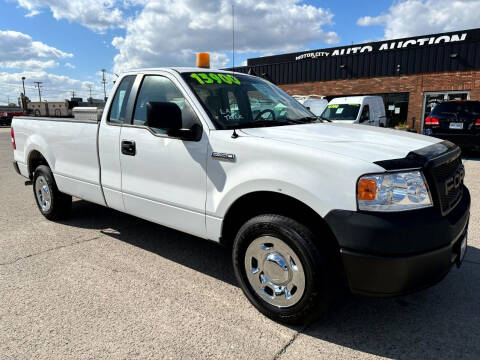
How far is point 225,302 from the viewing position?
301 centimetres

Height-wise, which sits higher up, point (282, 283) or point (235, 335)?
point (282, 283)

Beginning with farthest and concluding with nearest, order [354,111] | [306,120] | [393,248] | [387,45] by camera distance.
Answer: [387,45] → [354,111] → [306,120] → [393,248]

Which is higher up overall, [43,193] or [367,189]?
[367,189]

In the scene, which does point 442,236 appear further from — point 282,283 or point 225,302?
point 225,302

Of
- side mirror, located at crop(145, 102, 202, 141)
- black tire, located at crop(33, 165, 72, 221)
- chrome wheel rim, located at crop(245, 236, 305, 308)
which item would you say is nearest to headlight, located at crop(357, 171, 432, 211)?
chrome wheel rim, located at crop(245, 236, 305, 308)

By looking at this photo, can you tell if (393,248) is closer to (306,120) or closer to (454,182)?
(454,182)

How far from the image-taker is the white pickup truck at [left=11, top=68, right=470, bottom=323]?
2.21 metres

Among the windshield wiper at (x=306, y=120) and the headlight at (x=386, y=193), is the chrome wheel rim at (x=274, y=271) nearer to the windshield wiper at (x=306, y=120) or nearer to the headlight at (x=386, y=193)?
the headlight at (x=386, y=193)

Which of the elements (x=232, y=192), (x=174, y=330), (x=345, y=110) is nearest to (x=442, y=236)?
(x=232, y=192)

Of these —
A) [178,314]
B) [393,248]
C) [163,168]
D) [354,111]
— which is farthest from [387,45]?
[178,314]

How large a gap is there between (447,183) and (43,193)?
4.82 m

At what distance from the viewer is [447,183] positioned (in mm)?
2512

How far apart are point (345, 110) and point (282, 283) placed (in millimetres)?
10642

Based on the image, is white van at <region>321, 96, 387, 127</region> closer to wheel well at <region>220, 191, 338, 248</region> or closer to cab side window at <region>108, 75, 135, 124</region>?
cab side window at <region>108, 75, 135, 124</region>
